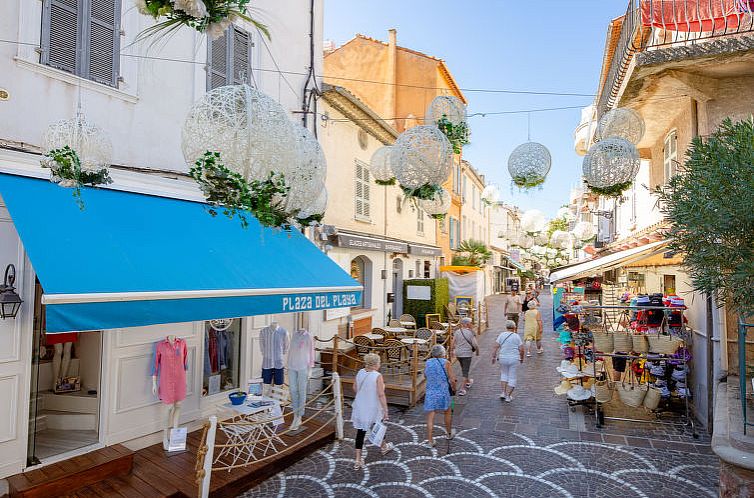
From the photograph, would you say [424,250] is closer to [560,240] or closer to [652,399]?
[560,240]

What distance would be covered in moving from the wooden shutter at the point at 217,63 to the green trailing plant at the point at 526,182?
562cm

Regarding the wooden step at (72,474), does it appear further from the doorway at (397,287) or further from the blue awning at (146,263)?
the doorway at (397,287)

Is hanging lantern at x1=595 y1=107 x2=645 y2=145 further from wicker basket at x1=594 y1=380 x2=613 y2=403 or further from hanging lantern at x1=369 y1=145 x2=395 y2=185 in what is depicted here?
wicker basket at x1=594 y1=380 x2=613 y2=403

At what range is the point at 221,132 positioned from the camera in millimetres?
4379

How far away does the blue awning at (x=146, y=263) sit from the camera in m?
4.52

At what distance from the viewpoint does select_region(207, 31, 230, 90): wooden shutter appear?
8.36 m

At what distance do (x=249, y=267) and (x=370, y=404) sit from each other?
270 cm

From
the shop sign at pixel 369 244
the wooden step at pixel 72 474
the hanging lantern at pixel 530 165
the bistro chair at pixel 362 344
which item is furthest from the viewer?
the shop sign at pixel 369 244

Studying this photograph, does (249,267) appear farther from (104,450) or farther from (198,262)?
(104,450)

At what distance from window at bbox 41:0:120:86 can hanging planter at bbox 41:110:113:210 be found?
1242 mm

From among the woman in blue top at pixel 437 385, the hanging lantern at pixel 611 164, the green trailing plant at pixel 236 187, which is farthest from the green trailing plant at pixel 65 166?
the hanging lantern at pixel 611 164

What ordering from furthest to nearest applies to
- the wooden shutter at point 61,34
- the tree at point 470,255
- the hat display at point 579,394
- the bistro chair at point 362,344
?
the tree at point 470,255, the bistro chair at point 362,344, the hat display at point 579,394, the wooden shutter at point 61,34

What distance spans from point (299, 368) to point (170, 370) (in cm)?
213

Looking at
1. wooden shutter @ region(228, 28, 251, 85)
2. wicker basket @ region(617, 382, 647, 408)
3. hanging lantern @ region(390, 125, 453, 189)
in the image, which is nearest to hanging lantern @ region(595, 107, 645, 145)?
hanging lantern @ region(390, 125, 453, 189)
